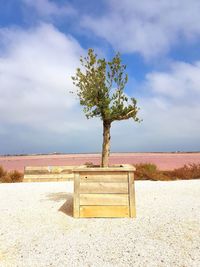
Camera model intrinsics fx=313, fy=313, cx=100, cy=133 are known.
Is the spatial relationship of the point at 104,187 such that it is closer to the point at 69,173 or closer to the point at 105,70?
the point at 105,70

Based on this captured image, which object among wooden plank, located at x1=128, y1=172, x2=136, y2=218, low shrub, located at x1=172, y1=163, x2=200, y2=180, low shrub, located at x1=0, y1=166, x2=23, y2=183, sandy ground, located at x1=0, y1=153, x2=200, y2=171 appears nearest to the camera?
wooden plank, located at x1=128, y1=172, x2=136, y2=218

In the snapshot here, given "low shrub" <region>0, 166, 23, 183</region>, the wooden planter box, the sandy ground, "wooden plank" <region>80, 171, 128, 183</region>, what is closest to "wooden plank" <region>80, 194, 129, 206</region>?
the wooden planter box

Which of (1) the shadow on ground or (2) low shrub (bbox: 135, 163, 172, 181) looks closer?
(1) the shadow on ground

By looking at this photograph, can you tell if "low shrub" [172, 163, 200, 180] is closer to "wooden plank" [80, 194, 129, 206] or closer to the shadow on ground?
the shadow on ground

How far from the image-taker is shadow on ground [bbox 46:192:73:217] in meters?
7.20

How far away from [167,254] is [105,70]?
497 cm

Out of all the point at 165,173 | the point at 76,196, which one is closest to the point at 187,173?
the point at 165,173

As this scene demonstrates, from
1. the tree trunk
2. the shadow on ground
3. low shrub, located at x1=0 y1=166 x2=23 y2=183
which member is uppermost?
the tree trunk

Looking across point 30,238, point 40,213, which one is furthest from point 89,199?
point 30,238

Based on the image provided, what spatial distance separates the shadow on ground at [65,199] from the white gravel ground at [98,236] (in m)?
0.02

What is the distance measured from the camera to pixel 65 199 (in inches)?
344

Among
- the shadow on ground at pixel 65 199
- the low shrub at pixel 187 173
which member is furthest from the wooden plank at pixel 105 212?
the low shrub at pixel 187 173

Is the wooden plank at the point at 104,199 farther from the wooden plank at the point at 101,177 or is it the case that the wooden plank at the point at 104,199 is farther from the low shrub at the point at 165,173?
the low shrub at the point at 165,173

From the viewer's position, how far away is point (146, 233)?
18.1 feet
